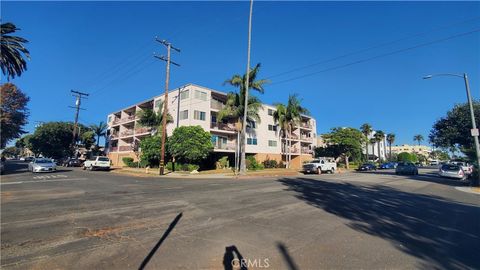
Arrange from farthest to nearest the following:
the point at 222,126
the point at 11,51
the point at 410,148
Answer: the point at 410,148 → the point at 222,126 → the point at 11,51

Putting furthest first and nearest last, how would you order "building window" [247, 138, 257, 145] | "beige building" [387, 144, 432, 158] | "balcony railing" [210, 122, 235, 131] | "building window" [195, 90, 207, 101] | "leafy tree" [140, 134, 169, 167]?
"beige building" [387, 144, 432, 158] < "building window" [247, 138, 257, 145] < "balcony railing" [210, 122, 235, 131] < "building window" [195, 90, 207, 101] < "leafy tree" [140, 134, 169, 167]

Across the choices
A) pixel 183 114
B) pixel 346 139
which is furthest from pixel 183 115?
pixel 346 139

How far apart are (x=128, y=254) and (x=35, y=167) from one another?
29189 millimetres

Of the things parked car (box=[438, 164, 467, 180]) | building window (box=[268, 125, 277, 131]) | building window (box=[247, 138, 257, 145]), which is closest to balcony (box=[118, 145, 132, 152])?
building window (box=[247, 138, 257, 145])

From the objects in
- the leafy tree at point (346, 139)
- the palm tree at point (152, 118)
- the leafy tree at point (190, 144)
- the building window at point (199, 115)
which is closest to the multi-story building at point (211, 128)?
the building window at point (199, 115)

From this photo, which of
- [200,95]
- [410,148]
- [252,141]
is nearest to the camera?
[200,95]

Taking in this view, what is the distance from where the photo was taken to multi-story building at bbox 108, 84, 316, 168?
3711 cm

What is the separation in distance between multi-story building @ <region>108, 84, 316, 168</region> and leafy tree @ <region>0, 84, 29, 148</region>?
15915mm

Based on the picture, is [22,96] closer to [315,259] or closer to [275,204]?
[275,204]

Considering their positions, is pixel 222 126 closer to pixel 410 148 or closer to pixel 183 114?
pixel 183 114

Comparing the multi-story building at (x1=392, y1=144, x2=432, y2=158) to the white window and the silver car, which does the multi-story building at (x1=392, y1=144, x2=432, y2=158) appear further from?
the silver car

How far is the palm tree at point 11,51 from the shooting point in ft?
79.4

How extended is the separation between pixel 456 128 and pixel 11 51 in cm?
4473

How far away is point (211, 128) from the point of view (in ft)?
124
